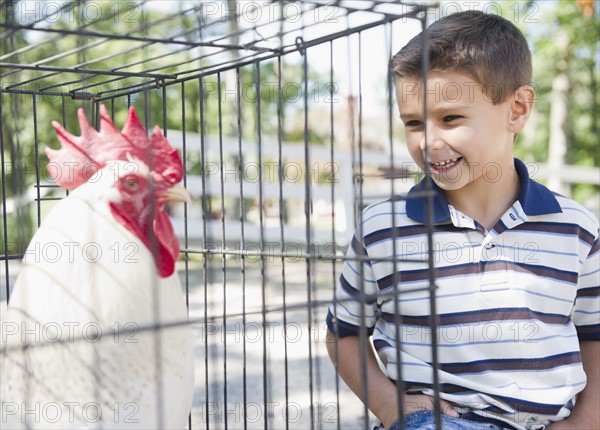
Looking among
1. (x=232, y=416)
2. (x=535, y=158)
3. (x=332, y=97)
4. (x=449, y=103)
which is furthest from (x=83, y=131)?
(x=535, y=158)

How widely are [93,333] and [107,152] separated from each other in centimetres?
34

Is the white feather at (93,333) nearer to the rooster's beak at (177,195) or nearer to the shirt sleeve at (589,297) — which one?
the rooster's beak at (177,195)

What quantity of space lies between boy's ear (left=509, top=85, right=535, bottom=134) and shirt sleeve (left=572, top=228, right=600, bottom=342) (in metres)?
0.32

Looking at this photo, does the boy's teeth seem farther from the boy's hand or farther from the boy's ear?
the boy's hand

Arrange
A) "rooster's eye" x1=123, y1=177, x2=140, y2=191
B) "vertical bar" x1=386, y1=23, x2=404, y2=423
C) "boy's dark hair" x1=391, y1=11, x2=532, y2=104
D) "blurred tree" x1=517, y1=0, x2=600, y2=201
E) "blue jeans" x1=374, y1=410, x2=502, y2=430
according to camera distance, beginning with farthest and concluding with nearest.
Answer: "blurred tree" x1=517, y1=0, x2=600, y2=201
"boy's dark hair" x1=391, y1=11, x2=532, y2=104
"blue jeans" x1=374, y1=410, x2=502, y2=430
"rooster's eye" x1=123, y1=177, x2=140, y2=191
"vertical bar" x1=386, y1=23, x2=404, y2=423

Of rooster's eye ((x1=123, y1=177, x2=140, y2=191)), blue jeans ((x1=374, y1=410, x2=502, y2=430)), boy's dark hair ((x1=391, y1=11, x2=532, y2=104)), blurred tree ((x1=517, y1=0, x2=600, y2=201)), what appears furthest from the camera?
blurred tree ((x1=517, y1=0, x2=600, y2=201))

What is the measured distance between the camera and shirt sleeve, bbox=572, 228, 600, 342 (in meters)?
1.50

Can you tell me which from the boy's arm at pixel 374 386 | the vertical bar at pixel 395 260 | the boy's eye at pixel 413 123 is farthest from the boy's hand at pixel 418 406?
the boy's eye at pixel 413 123

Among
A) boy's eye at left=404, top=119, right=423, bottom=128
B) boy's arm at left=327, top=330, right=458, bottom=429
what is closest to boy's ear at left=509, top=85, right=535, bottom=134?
boy's eye at left=404, top=119, right=423, bottom=128

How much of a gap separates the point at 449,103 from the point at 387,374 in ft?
1.98

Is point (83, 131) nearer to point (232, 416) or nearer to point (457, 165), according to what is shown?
point (457, 165)

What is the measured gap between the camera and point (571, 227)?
59.4 inches

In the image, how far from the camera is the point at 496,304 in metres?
1.45

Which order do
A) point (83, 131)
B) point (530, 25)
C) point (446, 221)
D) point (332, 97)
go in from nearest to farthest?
point (83, 131) → point (332, 97) → point (446, 221) → point (530, 25)
